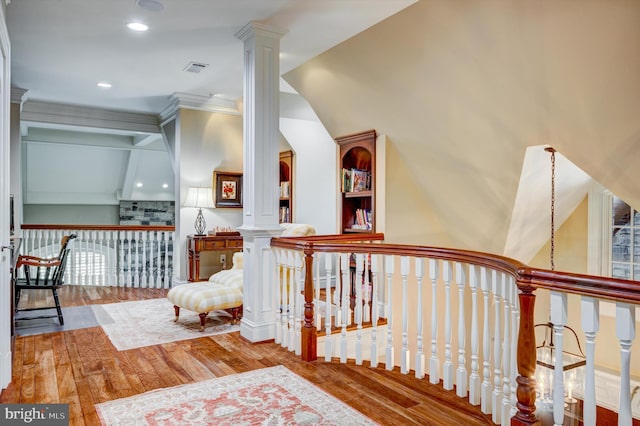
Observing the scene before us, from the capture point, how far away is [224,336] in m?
3.86

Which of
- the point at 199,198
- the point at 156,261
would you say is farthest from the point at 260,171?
the point at 156,261

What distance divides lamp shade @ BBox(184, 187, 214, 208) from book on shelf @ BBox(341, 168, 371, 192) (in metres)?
2.12

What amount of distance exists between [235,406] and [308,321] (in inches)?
36.6

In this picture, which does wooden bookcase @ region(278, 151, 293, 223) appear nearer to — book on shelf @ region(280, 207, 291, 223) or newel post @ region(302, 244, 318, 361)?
book on shelf @ region(280, 207, 291, 223)

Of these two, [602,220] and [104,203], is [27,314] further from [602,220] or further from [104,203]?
[602,220]

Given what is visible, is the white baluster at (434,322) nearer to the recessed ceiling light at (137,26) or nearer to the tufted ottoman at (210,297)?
the tufted ottoman at (210,297)

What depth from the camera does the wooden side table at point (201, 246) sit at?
5.70m

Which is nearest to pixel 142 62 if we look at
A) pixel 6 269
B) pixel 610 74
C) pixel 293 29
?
pixel 293 29

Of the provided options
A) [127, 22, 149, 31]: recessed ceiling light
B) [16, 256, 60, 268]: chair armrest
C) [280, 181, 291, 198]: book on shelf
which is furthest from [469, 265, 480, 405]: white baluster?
[280, 181, 291, 198]: book on shelf

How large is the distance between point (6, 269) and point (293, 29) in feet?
8.99

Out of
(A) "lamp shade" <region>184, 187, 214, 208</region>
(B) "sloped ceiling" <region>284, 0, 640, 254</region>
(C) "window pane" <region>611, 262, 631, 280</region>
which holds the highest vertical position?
(B) "sloped ceiling" <region>284, 0, 640, 254</region>

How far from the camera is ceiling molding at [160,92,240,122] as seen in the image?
580 cm

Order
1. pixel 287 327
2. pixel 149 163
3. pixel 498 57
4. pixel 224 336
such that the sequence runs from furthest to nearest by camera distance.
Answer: pixel 149 163 < pixel 224 336 < pixel 287 327 < pixel 498 57

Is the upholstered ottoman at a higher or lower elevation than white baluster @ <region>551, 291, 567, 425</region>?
lower
